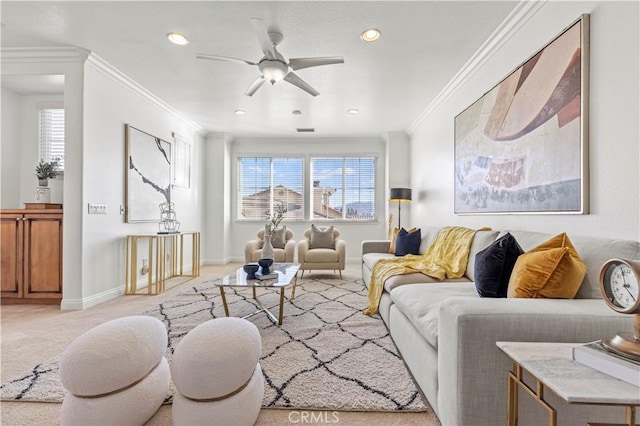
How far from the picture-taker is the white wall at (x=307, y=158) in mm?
6488

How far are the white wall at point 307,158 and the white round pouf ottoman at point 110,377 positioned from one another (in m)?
5.13

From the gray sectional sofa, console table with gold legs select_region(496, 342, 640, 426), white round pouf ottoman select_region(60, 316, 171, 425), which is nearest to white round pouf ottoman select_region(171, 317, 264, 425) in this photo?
white round pouf ottoman select_region(60, 316, 171, 425)

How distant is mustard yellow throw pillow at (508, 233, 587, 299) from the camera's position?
1400 mm

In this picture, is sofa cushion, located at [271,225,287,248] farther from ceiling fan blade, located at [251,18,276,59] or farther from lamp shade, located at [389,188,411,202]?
ceiling fan blade, located at [251,18,276,59]

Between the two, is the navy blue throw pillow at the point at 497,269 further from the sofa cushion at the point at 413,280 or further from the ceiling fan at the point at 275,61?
the ceiling fan at the point at 275,61

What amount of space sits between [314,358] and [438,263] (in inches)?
60.4

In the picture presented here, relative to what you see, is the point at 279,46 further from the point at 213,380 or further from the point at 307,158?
the point at 307,158

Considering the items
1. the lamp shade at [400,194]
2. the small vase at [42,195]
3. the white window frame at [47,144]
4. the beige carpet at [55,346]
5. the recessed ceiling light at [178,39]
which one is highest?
the recessed ceiling light at [178,39]

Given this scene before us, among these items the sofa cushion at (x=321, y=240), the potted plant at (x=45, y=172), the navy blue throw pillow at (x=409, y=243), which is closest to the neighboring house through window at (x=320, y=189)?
the sofa cushion at (x=321, y=240)

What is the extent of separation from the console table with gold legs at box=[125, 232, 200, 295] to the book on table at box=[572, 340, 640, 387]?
162 inches

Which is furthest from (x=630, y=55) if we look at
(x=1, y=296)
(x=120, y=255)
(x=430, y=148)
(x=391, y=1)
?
(x=1, y=296)

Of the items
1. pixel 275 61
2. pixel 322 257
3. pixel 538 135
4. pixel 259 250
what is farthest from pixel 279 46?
pixel 322 257

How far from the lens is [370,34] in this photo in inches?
107

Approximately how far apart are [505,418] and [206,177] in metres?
6.17
